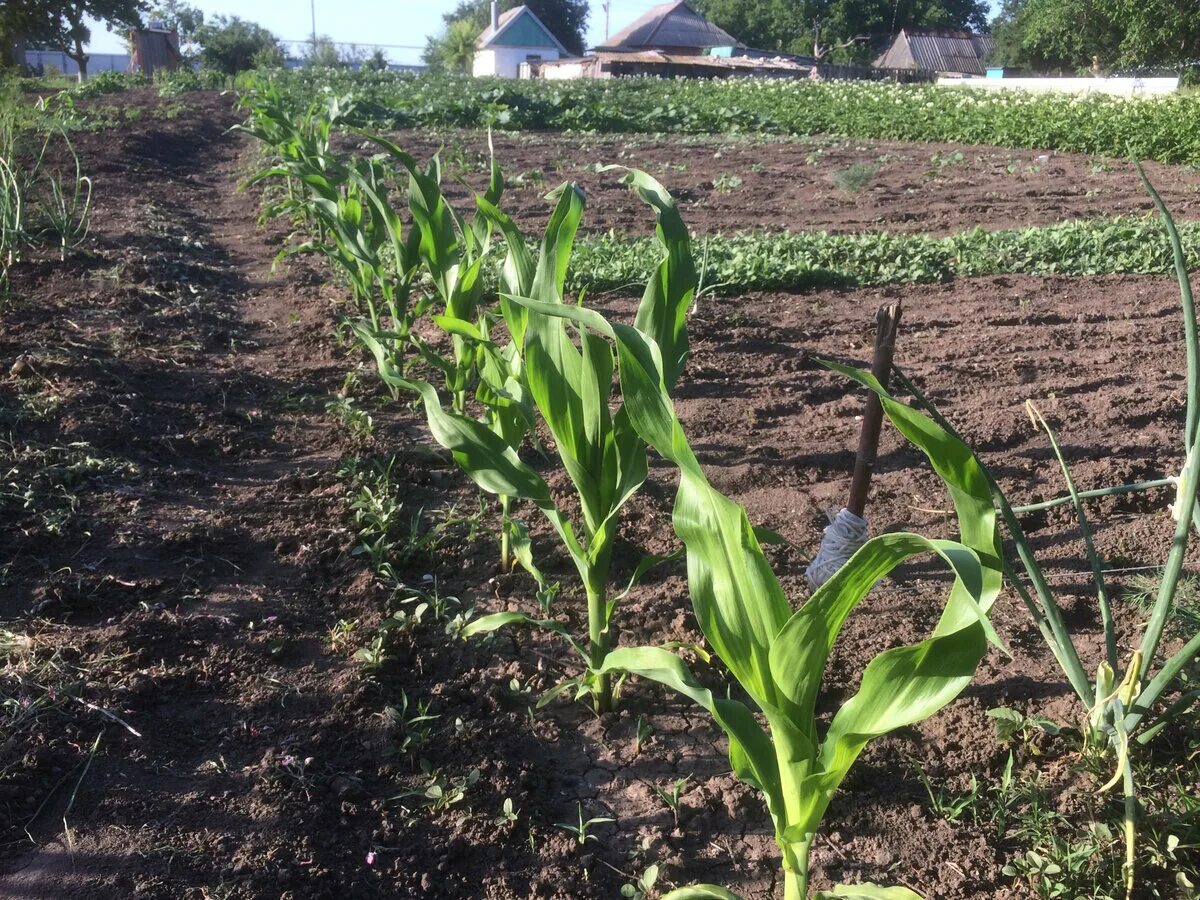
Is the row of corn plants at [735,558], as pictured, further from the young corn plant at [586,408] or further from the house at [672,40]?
the house at [672,40]

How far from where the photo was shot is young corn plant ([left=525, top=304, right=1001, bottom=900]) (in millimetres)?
1119

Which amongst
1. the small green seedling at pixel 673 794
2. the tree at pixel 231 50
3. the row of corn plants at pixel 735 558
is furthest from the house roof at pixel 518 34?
the small green seedling at pixel 673 794

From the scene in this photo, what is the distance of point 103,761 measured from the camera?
5.86 feet

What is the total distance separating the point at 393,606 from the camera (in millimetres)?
2404

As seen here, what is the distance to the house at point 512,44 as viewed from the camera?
199ft

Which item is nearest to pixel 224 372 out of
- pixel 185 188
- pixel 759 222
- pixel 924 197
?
pixel 759 222

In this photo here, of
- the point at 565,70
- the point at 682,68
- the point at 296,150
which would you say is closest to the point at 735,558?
the point at 296,150

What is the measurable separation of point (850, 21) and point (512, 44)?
23154mm

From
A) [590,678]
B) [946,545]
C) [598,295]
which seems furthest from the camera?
[598,295]

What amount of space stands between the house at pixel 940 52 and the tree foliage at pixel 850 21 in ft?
10.6

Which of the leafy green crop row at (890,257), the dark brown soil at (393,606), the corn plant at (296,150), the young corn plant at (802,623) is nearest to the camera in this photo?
the young corn plant at (802,623)

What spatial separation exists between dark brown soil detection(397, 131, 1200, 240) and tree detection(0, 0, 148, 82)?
19.7m

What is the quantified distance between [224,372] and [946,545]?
3757mm

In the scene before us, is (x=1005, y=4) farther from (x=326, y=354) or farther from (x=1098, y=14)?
(x=326, y=354)
